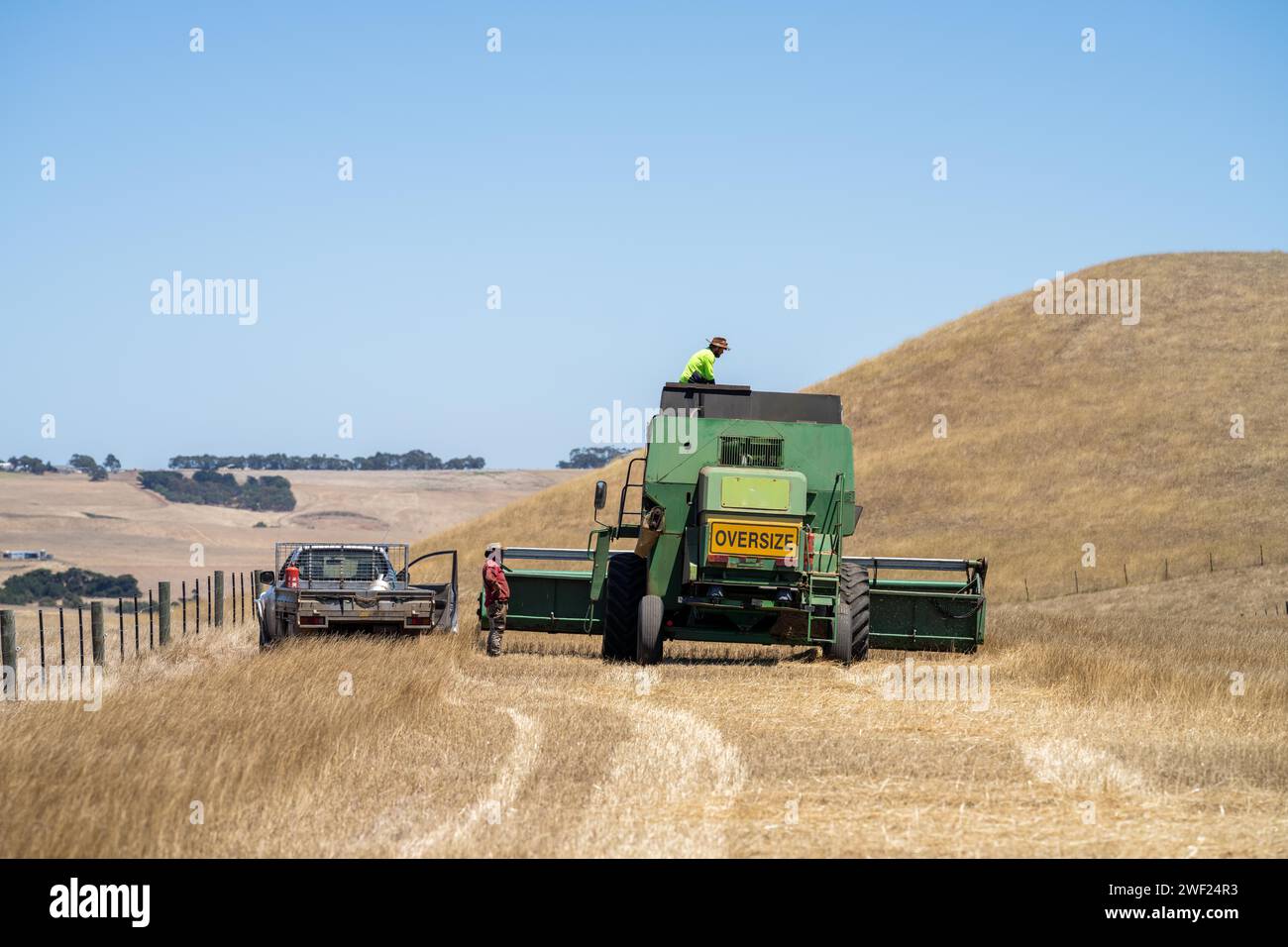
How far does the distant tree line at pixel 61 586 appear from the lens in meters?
96.4

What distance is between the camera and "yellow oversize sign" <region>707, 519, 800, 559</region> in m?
18.1

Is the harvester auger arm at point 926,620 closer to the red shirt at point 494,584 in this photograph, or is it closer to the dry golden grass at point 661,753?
the dry golden grass at point 661,753

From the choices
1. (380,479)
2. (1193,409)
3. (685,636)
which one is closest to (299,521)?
(380,479)

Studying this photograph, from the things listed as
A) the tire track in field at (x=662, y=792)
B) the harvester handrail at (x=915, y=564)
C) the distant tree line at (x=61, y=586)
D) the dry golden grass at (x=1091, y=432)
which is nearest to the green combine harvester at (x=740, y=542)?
the harvester handrail at (x=915, y=564)

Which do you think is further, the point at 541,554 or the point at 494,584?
the point at 541,554

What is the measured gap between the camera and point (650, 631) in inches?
745

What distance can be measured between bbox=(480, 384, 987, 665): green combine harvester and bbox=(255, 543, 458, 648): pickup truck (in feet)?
5.76

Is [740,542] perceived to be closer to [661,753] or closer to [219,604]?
[661,753]

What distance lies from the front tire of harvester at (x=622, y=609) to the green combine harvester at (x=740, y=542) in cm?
1

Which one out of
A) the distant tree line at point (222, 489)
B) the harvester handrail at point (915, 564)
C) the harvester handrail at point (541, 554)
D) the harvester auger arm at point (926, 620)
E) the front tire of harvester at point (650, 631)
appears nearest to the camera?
the front tire of harvester at point (650, 631)

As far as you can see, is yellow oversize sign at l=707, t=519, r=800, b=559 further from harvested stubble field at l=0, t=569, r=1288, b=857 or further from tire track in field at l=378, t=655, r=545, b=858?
tire track in field at l=378, t=655, r=545, b=858

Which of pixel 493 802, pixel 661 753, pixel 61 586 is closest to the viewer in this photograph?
pixel 493 802

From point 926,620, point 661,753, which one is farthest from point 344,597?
point 661,753

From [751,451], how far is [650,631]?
2.69 metres
